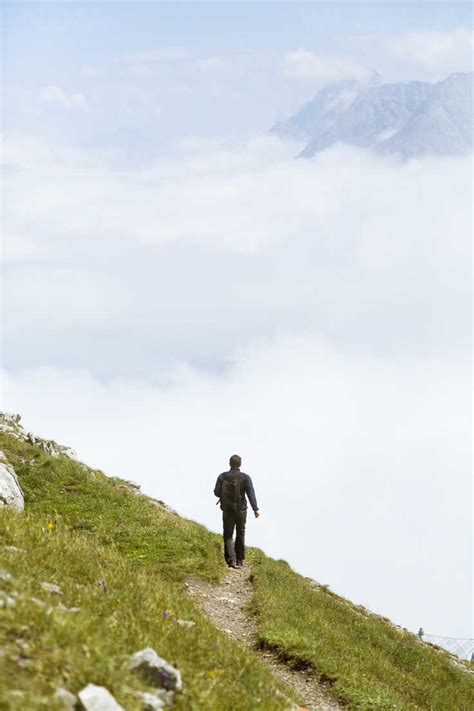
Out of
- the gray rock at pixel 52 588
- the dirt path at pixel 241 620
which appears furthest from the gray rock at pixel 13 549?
the dirt path at pixel 241 620

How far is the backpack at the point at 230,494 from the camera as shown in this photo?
70.5 feet

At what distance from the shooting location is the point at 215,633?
9727 millimetres

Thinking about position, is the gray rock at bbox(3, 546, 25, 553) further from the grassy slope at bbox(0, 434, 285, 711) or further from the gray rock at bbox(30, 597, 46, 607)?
the gray rock at bbox(30, 597, 46, 607)

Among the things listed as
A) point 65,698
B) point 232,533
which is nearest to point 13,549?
point 65,698

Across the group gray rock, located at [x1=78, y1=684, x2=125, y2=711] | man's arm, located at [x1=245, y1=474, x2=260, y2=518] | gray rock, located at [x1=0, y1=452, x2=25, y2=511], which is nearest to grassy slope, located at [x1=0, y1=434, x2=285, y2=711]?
gray rock, located at [x1=78, y1=684, x2=125, y2=711]

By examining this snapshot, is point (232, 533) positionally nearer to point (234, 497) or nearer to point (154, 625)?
point (234, 497)

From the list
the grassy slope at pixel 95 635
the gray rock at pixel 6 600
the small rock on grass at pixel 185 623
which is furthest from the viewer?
the small rock on grass at pixel 185 623

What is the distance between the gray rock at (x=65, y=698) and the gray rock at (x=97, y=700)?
7 centimetres

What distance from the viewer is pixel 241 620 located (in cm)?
1698

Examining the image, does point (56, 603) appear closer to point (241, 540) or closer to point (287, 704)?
point (287, 704)

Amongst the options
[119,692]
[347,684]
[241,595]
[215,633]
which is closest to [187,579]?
[241,595]

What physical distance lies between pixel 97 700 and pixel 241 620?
1175cm

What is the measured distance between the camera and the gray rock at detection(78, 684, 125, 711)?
5.78m

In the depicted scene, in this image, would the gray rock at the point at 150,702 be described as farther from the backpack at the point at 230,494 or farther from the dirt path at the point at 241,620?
the backpack at the point at 230,494
